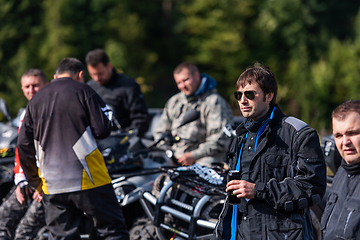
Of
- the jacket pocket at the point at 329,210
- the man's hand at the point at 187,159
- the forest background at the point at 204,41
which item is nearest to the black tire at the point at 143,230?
the man's hand at the point at 187,159

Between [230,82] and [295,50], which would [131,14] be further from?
[295,50]

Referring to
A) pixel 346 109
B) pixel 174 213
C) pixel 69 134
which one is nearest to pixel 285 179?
pixel 346 109

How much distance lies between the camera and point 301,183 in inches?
98.4

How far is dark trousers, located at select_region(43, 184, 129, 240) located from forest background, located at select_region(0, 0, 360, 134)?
71.8ft

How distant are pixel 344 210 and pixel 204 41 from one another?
34.3m

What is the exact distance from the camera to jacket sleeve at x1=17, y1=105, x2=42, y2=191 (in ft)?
12.8

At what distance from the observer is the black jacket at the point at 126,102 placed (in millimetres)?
5785

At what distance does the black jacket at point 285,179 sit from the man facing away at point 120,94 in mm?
3204

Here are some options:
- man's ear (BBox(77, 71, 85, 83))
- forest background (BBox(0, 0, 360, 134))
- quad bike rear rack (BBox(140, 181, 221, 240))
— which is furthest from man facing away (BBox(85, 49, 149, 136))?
forest background (BBox(0, 0, 360, 134))

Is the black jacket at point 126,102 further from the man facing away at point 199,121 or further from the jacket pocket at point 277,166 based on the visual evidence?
the jacket pocket at point 277,166

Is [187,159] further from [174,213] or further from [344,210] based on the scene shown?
[344,210]

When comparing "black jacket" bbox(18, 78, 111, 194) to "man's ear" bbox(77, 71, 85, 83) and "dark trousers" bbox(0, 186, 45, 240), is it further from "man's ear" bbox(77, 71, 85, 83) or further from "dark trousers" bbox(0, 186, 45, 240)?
"dark trousers" bbox(0, 186, 45, 240)

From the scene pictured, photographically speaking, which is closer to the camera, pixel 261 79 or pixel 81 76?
pixel 261 79

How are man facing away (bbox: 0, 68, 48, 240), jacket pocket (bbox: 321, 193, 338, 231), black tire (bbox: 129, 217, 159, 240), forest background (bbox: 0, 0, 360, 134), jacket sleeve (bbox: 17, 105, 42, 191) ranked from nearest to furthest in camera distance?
jacket pocket (bbox: 321, 193, 338, 231), jacket sleeve (bbox: 17, 105, 42, 191), man facing away (bbox: 0, 68, 48, 240), black tire (bbox: 129, 217, 159, 240), forest background (bbox: 0, 0, 360, 134)
